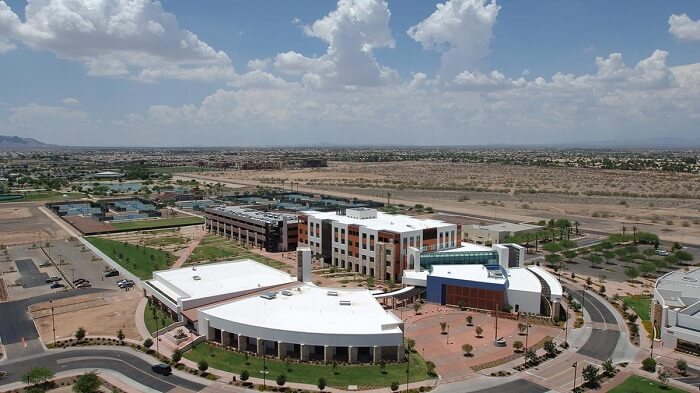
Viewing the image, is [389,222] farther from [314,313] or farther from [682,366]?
[682,366]

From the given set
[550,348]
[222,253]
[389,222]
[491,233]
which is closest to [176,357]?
[550,348]

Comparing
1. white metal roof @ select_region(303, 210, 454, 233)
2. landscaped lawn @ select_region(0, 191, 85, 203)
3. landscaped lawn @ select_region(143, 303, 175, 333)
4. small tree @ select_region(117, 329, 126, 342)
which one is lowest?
landscaped lawn @ select_region(143, 303, 175, 333)

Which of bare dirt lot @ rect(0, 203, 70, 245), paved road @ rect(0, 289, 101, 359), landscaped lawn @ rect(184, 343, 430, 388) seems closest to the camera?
landscaped lawn @ rect(184, 343, 430, 388)

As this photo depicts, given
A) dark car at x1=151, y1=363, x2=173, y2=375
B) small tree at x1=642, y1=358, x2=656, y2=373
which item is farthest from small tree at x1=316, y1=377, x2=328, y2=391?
small tree at x1=642, y1=358, x2=656, y2=373

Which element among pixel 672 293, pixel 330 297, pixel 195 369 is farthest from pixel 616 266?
pixel 195 369

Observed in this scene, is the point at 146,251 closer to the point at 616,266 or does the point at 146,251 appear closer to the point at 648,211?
the point at 616,266

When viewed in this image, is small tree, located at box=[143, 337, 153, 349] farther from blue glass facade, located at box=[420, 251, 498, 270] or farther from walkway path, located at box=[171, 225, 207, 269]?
blue glass facade, located at box=[420, 251, 498, 270]
